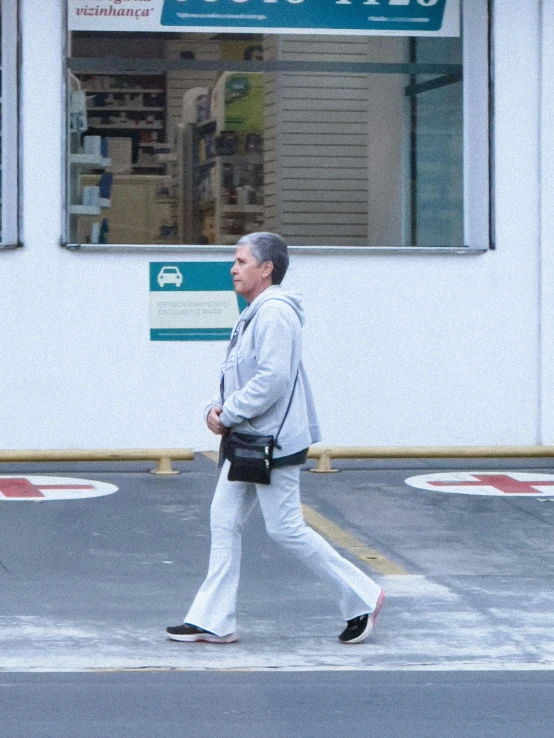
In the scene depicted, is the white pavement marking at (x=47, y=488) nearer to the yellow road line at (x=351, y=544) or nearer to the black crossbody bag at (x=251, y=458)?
the yellow road line at (x=351, y=544)

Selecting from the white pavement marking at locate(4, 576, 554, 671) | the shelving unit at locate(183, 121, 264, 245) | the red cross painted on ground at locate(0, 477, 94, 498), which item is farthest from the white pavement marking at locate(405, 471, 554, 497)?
the white pavement marking at locate(4, 576, 554, 671)

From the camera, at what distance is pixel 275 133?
12.5 m

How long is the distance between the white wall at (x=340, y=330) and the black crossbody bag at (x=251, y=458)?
5.95 meters

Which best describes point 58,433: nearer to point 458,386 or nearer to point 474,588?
point 458,386

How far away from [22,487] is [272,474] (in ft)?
15.5

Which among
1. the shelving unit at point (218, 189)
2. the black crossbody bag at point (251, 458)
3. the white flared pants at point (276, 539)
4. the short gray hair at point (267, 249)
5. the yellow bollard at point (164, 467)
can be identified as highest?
the shelving unit at point (218, 189)

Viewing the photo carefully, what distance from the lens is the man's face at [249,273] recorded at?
6.55 metres

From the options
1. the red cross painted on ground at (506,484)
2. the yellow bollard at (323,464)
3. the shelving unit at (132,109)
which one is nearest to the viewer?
the red cross painted on ground at (506,484)

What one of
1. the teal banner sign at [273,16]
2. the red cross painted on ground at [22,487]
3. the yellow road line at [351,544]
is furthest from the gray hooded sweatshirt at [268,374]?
the teal banner sign at [273,16]

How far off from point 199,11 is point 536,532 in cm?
543

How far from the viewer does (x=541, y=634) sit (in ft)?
22.3
